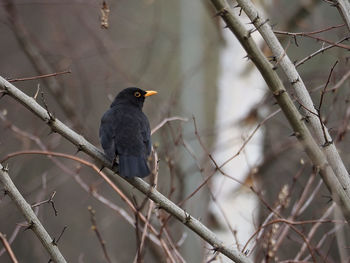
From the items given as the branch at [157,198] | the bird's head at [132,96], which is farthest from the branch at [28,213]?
the bird's head at [132,96]

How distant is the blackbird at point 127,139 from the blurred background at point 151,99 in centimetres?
198

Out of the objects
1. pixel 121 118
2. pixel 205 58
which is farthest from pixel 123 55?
pixel 121 118

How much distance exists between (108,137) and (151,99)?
3.64 metres

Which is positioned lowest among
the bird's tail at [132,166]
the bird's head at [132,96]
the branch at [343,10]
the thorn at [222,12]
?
the bird's tail at [132,166]

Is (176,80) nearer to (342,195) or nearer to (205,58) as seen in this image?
(205,58)

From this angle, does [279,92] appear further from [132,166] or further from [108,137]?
[108,137]

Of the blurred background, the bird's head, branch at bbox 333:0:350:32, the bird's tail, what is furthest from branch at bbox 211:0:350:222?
the blurred background

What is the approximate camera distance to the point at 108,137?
13.7ft

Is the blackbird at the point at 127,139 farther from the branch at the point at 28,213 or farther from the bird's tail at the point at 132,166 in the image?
the branch at the point at 28,213

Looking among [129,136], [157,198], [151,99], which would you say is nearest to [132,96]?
[129,136]

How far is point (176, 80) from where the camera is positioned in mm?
9039

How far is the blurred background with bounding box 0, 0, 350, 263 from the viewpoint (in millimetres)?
7148

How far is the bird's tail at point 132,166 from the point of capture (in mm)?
3643

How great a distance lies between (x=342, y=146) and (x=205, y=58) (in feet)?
8.76
